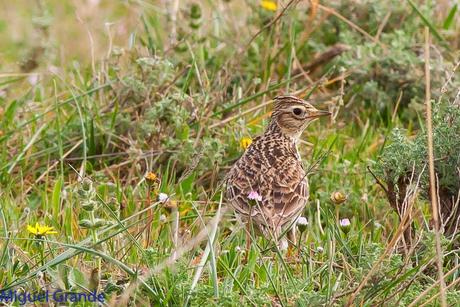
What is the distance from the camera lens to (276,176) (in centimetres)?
596

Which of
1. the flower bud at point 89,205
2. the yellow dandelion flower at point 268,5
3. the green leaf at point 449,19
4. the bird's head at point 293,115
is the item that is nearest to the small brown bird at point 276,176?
the bird's head at point 293,115

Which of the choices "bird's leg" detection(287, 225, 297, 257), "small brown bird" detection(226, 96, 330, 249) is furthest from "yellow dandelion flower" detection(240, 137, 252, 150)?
"bird's leg" detection(287, 225, 297, 257)

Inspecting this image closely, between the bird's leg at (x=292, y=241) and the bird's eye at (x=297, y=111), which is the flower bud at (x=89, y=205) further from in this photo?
the bird's eye at (x=297, y=111)

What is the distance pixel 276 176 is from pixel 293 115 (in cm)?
77

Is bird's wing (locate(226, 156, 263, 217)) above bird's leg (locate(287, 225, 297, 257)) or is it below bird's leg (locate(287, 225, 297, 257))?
above

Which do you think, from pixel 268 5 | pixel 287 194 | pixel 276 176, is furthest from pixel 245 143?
pixel 268 5

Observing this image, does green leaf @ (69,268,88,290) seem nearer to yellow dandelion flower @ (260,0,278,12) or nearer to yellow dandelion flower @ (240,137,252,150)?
yellow dandelion flower @ (240,137,252,150)

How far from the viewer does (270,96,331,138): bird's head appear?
6629mm

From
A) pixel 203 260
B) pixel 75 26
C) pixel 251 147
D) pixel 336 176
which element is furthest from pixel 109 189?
pixel 75 26

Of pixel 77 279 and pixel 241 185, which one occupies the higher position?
pixel 77 279

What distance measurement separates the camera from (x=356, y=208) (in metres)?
6.14

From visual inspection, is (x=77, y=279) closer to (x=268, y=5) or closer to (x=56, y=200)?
(x=56, y=200)

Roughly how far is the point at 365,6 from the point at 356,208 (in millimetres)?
2384

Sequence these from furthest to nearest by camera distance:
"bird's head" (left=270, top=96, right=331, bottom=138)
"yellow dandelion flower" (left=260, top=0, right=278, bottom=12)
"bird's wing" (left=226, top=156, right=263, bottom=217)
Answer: "yellow dandelion flower" (left=260, top=0, right=278, bottom=12), "bird's head" (left=270, top=96, right=331, bottom=138), "bird's wing" (left=226, top=156, right=263, bottom=217)
